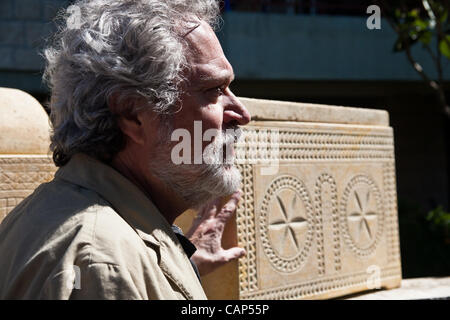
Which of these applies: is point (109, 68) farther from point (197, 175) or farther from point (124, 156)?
point (197, 175)

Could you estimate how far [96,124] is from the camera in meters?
1.63

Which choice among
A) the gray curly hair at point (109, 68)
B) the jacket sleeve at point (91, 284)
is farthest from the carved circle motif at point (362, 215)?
the jacket sleeve at point (91, 284)

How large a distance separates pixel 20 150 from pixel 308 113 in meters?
1.60

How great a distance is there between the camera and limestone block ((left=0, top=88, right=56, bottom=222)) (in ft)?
8.21

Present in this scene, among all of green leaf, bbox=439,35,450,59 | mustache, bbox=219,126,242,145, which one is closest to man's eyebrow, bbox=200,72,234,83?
mustache, bbox=219,126,242,145

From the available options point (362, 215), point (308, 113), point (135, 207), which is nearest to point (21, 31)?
point (308, 113)

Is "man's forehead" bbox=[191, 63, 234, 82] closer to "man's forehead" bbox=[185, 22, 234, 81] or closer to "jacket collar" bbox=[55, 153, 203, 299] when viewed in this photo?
"man's forehead" bbox=[185, 22, 234, 81]

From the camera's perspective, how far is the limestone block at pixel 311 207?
3.17 meters

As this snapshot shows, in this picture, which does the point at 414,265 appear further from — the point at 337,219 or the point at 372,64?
the point at 337,219

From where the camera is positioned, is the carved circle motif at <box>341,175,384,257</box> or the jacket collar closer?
the jacket collar

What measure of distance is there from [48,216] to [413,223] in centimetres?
691
